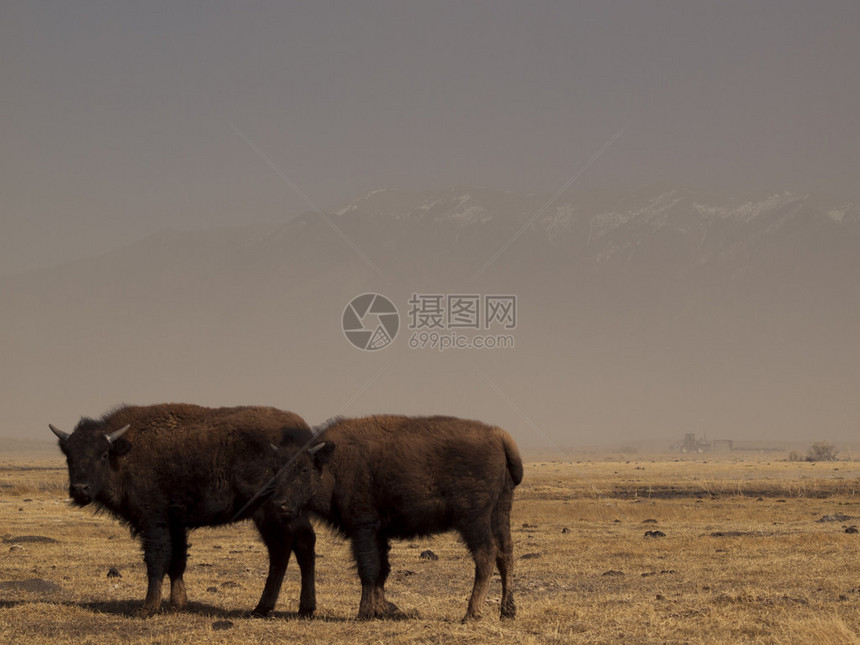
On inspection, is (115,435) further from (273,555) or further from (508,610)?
(508,610)

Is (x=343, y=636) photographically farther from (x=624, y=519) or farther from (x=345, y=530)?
(x=624, y=519)

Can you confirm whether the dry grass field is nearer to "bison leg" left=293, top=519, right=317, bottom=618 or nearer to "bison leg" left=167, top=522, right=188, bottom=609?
"bison leg" left=167, top=522, right=188, bottom=609

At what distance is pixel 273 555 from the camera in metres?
17.7

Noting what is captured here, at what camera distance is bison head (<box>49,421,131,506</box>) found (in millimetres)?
17234

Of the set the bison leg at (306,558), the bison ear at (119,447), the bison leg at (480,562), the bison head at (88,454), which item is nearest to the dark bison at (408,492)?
the bison leg at (480,562)

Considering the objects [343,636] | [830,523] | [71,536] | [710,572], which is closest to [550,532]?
[830,523]

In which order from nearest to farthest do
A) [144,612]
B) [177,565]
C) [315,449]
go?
[144,612]
[315,449]
[177,565]

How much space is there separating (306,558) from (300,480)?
5.50ft

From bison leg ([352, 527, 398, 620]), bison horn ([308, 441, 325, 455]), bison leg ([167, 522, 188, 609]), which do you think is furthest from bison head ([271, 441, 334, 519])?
bison leg ([167, 522, 188, 609])

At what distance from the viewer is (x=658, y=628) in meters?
15.5

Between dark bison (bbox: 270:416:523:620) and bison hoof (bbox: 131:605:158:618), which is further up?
dark bison (bbox: 270:416:523:620)

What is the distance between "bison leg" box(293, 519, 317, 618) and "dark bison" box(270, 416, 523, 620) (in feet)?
1.42

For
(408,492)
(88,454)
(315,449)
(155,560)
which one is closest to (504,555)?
(408,492)

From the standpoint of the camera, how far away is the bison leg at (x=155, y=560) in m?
17.1
